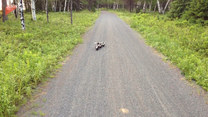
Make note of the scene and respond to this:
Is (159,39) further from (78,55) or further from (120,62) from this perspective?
(78,55)

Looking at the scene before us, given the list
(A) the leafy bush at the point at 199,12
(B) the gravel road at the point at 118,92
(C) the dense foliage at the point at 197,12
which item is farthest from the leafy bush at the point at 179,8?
(B) the gravel road at the point at 118,92

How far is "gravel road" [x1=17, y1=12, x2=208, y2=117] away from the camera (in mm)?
4391

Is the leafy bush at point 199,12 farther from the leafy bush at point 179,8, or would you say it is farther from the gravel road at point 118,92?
the gravel road at point 118,92

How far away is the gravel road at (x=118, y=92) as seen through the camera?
4391 mm

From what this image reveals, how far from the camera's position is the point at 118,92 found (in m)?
5.34

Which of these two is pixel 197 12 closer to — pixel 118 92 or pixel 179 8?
pixel 179 8

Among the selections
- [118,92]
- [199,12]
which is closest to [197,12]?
[199,12]

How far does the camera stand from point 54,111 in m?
4.36

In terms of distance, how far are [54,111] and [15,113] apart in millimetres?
954

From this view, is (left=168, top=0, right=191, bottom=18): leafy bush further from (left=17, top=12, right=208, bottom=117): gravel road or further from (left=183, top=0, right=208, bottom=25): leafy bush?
(left=17, top=12, right=208, bottom=117): gravel road

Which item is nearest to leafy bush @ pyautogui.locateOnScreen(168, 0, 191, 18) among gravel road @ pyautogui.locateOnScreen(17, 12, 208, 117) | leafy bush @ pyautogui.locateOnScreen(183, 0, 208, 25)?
leafy bush @ pyautogui.locateOnScreen(183, 0, 208, 25)

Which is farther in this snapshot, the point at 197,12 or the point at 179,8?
the point at 179,8

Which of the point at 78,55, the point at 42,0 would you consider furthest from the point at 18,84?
the point at 42,0

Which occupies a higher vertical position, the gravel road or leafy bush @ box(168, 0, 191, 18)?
leafy bush @ box(168, 0, 191, 18)
